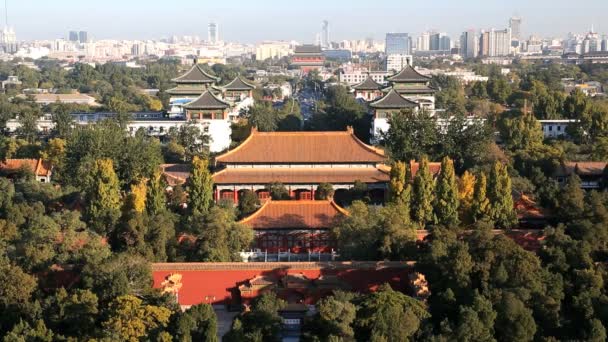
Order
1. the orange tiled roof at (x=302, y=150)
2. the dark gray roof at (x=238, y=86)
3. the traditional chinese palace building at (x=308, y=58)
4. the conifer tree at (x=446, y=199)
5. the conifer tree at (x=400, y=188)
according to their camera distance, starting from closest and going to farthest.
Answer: the conifer tree at (x=446, y=199) → the conifer tree at (x=400, y=188) → the orange tiled roof at (x=302, y=150) → the dark gray roof at (x=238, y=86) → the traditional chinese palace building at (x=308, y=58)

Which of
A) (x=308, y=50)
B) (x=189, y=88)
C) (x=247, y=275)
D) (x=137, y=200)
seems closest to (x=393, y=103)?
(x=189, y=88)

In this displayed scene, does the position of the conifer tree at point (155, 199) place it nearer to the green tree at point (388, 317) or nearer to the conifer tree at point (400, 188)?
the conifer tree at point (400, 188)

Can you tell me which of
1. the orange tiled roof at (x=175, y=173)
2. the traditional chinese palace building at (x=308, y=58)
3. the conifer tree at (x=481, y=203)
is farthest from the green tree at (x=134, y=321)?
the traditional chinese palace building at (x=308, y=58)

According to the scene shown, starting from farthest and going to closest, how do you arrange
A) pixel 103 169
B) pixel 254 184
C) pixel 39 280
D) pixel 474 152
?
1. pixel 474 152
2. pixel 254 184
3. pixel 103 169
4. pixel 39 280

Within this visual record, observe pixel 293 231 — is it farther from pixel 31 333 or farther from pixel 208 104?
pixel 208 104

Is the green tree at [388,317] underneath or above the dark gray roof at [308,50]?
underneath

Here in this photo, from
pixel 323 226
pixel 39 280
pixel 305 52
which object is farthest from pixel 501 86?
pixel 305 52

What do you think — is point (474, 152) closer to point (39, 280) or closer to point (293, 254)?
point (293, 254)
